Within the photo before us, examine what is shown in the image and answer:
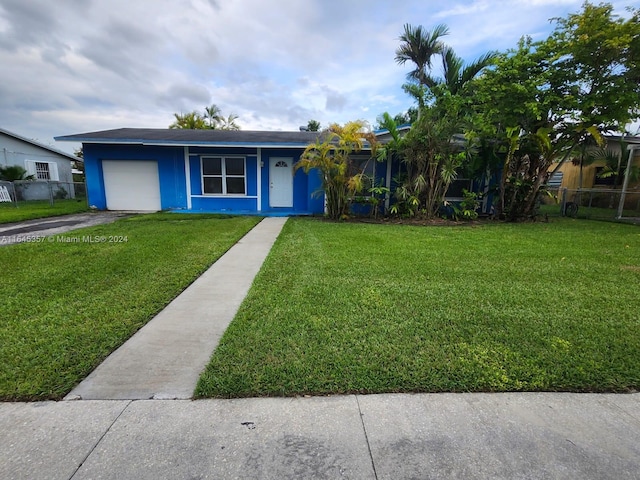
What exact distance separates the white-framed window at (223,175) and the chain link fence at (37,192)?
271 inches

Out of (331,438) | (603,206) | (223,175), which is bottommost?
(331,438)

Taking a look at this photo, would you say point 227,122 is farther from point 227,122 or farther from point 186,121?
point 186,121

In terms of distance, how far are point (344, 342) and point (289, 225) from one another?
21.4 ft

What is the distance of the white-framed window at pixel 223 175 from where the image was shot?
37.9ft

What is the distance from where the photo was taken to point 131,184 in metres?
11.7

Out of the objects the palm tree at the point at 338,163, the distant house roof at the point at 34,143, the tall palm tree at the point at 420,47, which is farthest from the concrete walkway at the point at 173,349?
the distant house roof at the point at 34,143

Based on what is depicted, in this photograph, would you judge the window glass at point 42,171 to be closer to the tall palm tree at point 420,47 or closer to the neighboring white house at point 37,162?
the neighboring white house at point 37,162

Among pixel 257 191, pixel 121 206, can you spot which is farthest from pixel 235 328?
pixel 121 206

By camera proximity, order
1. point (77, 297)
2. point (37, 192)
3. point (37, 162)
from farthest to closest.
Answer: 1. point (37, 162)
2. point (37, 192)
3. point (77, 297)

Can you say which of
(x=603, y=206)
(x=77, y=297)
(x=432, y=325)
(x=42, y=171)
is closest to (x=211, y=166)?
(x=77, y=297)

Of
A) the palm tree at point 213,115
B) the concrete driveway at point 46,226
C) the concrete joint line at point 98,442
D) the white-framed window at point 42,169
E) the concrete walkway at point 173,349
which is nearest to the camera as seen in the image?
the concrete joint line at point 98,442

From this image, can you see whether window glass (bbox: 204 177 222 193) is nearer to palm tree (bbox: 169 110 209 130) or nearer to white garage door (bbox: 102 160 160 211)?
white garage door (bbox: 102 160 160 211)

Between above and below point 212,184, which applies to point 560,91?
above

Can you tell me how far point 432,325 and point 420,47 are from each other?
56.1 feet
